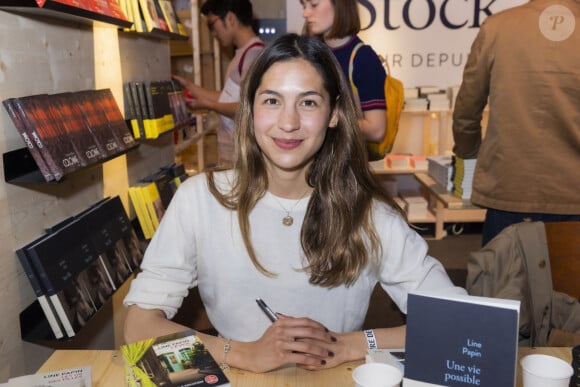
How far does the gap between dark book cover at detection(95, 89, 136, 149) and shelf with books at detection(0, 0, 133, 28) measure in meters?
0.30

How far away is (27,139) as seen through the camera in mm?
1824

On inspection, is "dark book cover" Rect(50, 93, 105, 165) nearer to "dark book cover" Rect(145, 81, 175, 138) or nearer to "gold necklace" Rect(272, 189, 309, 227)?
"dark book cover" Rect(145, 81, 175, 138)

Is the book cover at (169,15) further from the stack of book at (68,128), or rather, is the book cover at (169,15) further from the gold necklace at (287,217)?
the gold necklace at (287,217)

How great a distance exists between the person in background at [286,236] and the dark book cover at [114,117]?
0.96 m

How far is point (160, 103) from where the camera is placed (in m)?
3.11

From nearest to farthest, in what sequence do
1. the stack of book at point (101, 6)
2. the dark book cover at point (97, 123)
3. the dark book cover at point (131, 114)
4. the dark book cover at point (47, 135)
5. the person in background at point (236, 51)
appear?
1. the dark book cover at point (47, 135)
2. the stack of book at point (101, 6)
3. the dark book cover at point (97, 123)
4. the dark book cover at point (131, 114)
5. the person in background at point (236, 51)

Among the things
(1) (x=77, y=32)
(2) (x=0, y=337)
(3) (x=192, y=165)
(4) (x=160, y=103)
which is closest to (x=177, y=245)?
(2) (x=0, y=337)

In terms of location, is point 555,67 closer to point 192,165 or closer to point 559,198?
point 559,198

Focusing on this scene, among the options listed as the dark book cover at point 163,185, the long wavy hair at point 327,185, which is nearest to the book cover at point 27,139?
the long wavy hair at point 327,185

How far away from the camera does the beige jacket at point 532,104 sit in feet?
7.98

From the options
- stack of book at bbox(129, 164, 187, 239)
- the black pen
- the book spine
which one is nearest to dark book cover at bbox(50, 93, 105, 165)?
the book spine

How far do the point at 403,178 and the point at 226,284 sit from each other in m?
4.70

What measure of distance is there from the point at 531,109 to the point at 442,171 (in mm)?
1764

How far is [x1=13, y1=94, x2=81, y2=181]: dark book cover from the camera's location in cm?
183
